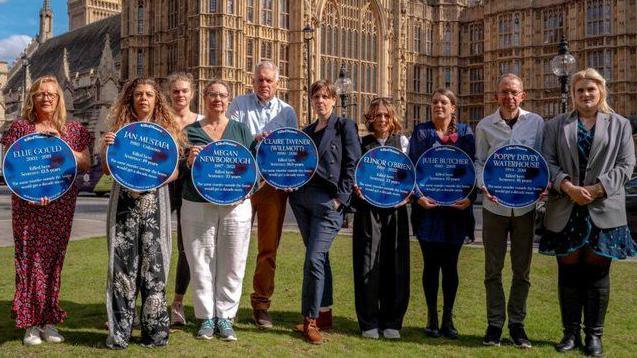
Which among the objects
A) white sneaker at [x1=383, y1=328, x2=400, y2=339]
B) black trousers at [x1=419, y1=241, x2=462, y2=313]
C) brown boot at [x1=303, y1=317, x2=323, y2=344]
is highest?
black trousers at [x1=419, y1=241, x2=462, y2=313]


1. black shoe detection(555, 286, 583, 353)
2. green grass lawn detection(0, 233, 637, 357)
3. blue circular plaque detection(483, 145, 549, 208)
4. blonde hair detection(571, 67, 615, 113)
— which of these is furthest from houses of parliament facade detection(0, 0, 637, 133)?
black shoe detection(555, 286, 583, 353)

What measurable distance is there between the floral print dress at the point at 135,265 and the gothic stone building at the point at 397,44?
97.7 ft

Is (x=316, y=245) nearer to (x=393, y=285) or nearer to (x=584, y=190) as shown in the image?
(x=393, y=285)

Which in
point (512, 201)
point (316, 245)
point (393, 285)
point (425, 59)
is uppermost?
point (425, 59)

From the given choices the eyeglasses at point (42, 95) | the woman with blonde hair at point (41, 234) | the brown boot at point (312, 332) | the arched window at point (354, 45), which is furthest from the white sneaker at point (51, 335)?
the arched window at point (354, 45)

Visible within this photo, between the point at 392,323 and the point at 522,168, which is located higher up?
the point at 522,168

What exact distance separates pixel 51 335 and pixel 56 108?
2.02 m

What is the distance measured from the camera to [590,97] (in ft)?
19.3

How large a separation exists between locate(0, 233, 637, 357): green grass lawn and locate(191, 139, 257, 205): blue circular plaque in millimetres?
1327

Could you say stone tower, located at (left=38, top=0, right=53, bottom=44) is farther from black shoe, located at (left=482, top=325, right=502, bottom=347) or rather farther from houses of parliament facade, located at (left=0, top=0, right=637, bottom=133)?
black shoe, located at (left=482, top=325, right=502, bottom=347)

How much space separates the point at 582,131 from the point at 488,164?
0.86 meters

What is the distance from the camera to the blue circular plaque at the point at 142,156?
5.56 meters

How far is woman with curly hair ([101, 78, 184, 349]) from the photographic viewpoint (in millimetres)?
5621

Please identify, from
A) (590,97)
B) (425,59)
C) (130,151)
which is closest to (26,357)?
(130,151)
